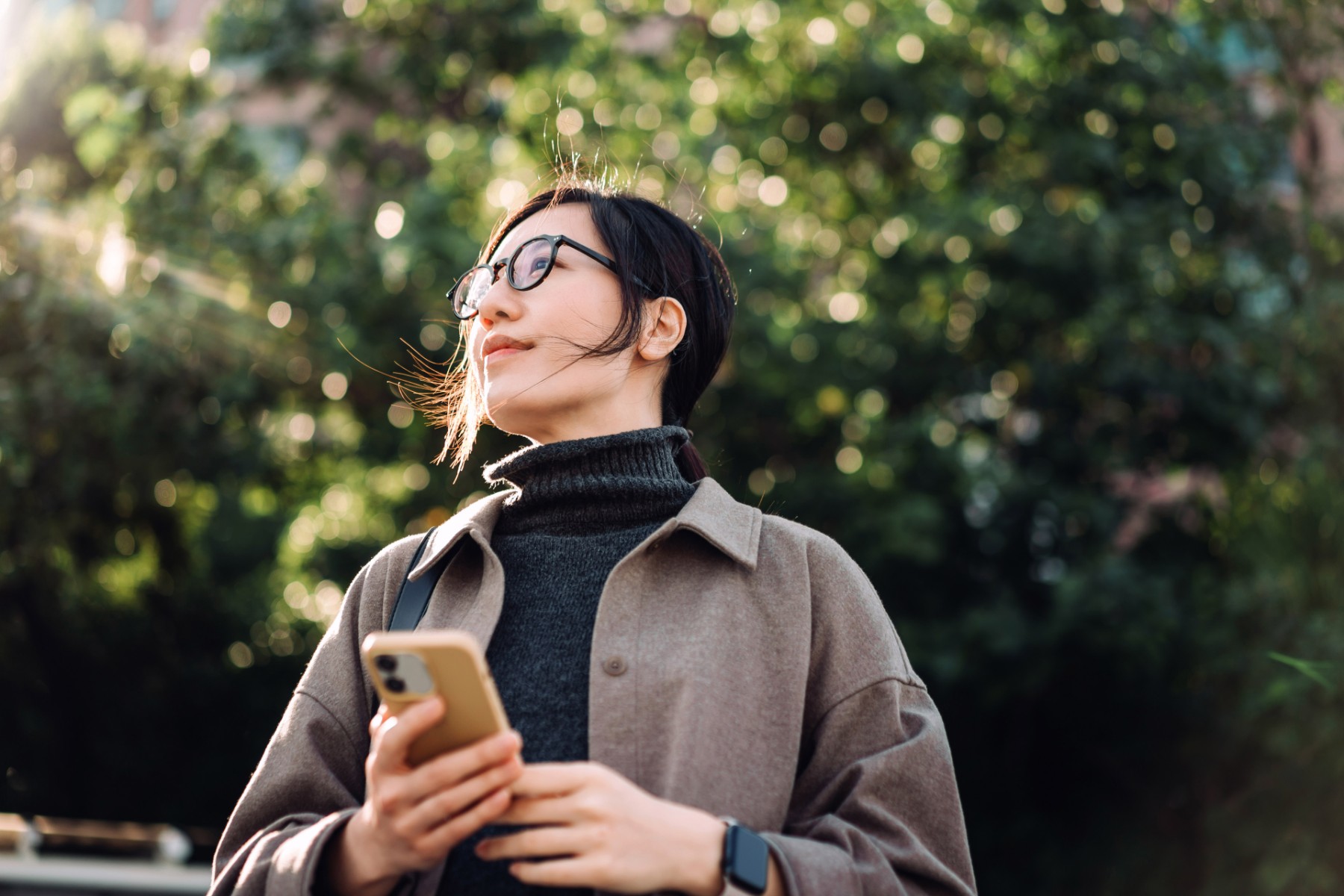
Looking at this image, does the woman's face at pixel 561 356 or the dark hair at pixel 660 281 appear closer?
the woman's face at pixel 561 356

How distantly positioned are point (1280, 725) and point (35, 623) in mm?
8369

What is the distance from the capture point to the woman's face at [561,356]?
1862 millimetres

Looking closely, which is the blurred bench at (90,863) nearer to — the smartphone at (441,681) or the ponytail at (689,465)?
the ponytail at (689,465)

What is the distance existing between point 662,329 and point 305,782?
A: 87 centimetres

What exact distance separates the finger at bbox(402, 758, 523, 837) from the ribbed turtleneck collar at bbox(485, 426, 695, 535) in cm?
60

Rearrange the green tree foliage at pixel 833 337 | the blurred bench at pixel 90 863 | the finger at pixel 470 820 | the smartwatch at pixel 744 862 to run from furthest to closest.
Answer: the green tree foliage at pixel 833 337 < the blurred bench at pixel 90 863 < the smartwatch at pixel 744 862 < the finger at pixel 470 820

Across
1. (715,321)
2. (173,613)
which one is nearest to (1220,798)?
(715,321)

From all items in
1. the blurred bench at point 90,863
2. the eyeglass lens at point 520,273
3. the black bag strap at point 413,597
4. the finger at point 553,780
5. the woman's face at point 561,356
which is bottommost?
the blurred bench at point 90,863

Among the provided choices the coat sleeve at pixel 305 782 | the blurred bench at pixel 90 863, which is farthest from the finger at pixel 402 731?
the blurred bench at pixel 90 863

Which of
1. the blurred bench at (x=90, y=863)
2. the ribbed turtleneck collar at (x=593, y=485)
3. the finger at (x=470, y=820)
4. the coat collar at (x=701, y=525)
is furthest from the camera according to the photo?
the blurred bench at (x=90, y=863)

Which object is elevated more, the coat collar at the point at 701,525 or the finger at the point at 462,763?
the coat collar at the point at 701,525

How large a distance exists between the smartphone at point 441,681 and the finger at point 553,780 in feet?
0.26

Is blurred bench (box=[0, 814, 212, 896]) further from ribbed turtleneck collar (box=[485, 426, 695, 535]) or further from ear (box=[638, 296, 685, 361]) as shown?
ear (box=[638, 296, 685, 361])

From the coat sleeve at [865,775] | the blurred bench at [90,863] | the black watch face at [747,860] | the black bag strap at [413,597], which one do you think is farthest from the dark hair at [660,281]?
the blurred bench at [90,863]
